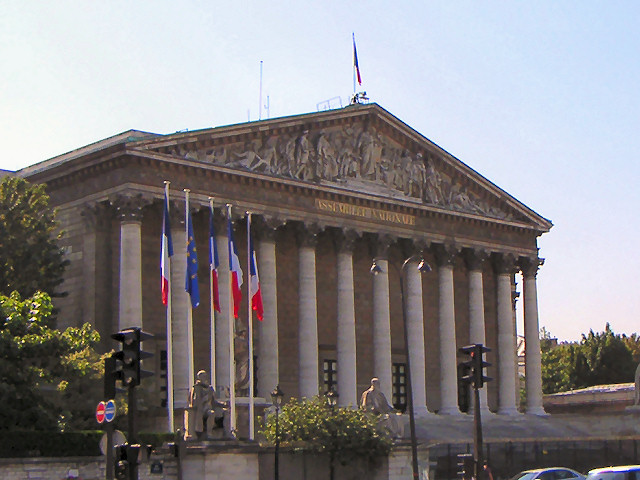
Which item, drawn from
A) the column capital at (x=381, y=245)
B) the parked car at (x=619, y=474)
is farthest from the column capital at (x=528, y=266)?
the parked car at (x=619, y=474)

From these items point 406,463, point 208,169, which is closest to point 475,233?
point 208,169

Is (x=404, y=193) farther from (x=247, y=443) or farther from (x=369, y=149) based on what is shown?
(x=247, y=443)

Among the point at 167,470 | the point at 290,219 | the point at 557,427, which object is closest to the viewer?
the point at 167,470

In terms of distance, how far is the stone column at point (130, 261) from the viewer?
46219 millimetres

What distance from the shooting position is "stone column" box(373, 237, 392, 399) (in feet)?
181

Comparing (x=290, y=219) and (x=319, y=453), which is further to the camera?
(x=290, y=219)

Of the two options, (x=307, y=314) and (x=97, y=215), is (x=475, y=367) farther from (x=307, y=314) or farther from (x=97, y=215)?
(x=307, y=314)

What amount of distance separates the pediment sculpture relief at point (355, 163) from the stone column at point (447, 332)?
8.81ft

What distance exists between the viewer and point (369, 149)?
56.0 m

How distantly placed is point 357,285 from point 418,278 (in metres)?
3.01

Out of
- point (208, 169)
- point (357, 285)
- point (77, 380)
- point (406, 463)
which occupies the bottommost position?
point (406, 463)

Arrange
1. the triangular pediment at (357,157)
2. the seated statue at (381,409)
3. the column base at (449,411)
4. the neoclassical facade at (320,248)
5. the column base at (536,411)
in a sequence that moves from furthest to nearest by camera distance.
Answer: the column base at (536,411), the column base at (449,411), the triangular pediment at (357,157), the neoclassical facade at (320,248), the seated statue at (381,409)

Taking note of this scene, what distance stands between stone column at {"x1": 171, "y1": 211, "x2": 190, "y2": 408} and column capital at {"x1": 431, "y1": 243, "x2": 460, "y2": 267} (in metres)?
16.0

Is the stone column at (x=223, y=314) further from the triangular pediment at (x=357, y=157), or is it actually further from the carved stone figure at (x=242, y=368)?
the triangular pediment at (x=357, y=157)
